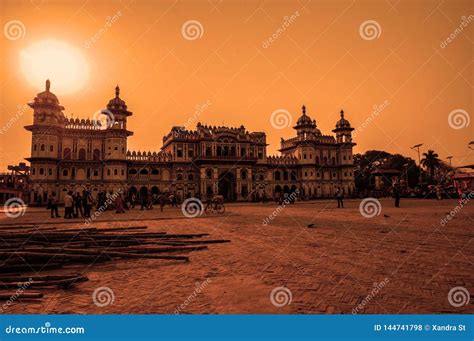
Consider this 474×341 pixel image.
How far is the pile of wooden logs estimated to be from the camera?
4.53 meters

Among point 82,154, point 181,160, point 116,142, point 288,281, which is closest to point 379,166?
point 181,160

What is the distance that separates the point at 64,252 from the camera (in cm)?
616

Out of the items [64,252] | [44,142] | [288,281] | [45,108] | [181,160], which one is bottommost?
[288,281]

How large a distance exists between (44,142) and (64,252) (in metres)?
38.6

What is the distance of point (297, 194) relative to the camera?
163 ft

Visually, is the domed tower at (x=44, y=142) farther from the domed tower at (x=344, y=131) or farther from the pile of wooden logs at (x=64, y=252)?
the domed tower at (x=344, y=131)

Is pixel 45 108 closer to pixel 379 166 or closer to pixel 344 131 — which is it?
pixel 344 131

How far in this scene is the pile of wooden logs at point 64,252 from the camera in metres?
4.53

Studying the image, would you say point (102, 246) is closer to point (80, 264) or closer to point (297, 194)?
point (80, 264)

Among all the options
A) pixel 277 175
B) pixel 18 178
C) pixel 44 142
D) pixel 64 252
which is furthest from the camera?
pixel 18 178

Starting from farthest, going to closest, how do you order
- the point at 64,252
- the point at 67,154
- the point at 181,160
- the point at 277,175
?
the point at 277,175, the point at 181,160, the point at 67,154, the point at 64,252

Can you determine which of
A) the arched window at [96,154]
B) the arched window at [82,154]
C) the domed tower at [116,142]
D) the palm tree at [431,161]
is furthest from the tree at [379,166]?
the arched window at [82,154]

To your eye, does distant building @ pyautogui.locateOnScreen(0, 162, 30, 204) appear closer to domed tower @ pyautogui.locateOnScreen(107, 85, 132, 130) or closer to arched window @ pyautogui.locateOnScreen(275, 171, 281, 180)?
domed tower @ pyautogui.locateOnScreen(107, 85, 132, 130)

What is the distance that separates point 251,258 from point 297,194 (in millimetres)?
44716
